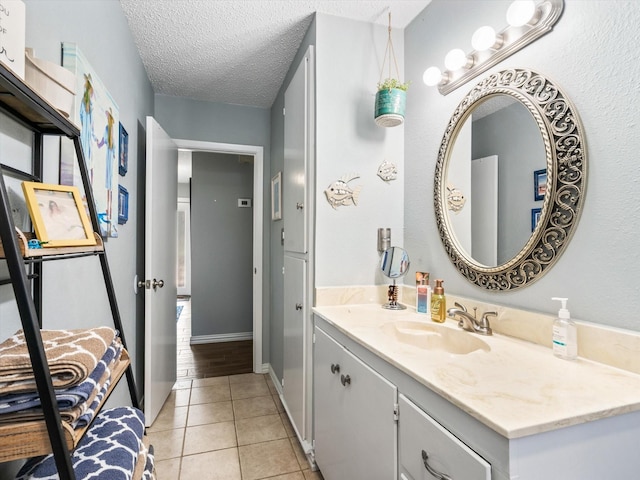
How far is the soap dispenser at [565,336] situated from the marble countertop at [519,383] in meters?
0.02

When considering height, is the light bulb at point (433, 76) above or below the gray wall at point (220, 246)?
above

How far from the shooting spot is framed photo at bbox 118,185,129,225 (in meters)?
1.85

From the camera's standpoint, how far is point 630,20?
926 mm

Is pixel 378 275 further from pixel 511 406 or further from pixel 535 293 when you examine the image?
pixel 511 406

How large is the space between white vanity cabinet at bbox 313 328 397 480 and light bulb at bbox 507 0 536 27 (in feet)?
4.18

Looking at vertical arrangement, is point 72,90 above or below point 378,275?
above

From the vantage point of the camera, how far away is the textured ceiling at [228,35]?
5.89 feet

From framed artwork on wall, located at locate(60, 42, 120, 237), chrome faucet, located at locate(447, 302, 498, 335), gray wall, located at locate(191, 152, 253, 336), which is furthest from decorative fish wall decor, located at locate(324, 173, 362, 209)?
gray wall, located at locate(191, 152, 253, 336)

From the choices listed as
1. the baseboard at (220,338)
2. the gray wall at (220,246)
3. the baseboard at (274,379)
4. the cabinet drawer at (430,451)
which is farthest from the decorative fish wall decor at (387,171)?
the baseboard at (220,338)

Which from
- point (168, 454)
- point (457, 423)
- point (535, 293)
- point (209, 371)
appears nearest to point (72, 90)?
point (457, 423)

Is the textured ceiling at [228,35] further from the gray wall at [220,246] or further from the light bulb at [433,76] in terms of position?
the gray wall at [220,246]

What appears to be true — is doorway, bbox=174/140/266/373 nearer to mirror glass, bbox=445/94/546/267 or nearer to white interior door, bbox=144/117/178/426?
white interior door, bbox=144/117/178/426

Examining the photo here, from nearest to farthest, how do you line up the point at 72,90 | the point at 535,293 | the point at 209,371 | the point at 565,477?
the point at 565,477 → the point at 72,90 → the point at 535,293 → the point at 209,371

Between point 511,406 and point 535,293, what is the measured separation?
2.01 ft
